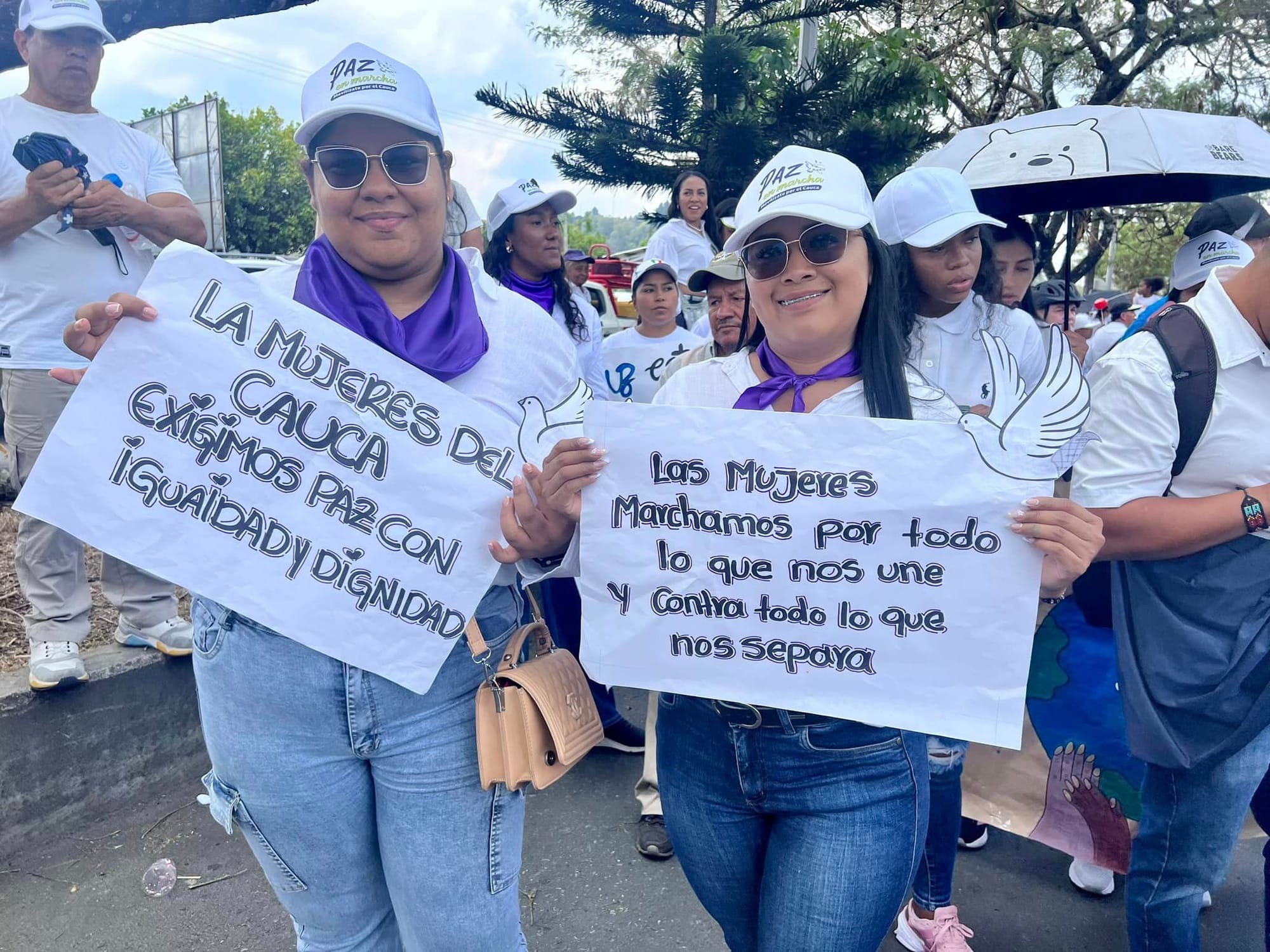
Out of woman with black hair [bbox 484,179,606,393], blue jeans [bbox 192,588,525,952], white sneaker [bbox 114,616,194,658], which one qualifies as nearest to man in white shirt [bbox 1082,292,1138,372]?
woman with black hair [bbox 484,179,606,393]

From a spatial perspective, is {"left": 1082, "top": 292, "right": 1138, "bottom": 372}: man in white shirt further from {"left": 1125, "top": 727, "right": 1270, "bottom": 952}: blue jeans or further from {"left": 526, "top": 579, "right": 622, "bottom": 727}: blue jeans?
{"left": 1125, "top": 727, "right": 1270, "bottom": 952}: blue jeans

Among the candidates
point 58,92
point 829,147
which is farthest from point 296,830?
point 829,147

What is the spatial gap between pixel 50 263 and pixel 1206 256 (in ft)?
13.8

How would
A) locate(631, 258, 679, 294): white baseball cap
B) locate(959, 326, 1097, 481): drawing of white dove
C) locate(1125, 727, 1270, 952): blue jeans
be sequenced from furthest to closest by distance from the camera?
locate(631, 258, 679, 294): white baseball cap, locate(1125, 727, 1270, 952): blue jeans, locate(959, 326, 1097, 481): drawing of white dove

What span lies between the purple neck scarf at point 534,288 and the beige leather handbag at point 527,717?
2.57m

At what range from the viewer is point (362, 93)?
1.56 metres

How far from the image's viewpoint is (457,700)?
5.50 feet

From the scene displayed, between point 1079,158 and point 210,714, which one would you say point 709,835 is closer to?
point 210,714

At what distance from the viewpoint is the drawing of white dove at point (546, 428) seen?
1.63 m

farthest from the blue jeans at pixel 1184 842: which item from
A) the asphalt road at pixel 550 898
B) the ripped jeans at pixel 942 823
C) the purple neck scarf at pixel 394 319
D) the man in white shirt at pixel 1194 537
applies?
the purple neck scarf at pixel 394 319

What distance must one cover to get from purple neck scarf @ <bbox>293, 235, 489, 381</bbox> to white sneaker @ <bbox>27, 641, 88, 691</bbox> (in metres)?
2.16

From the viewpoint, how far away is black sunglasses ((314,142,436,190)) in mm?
1583

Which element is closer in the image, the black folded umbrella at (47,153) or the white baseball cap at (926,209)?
the white baseball cap at (926,209)

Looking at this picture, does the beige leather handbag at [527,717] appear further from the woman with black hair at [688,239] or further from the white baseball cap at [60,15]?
the woman with black hair at [688,239]
